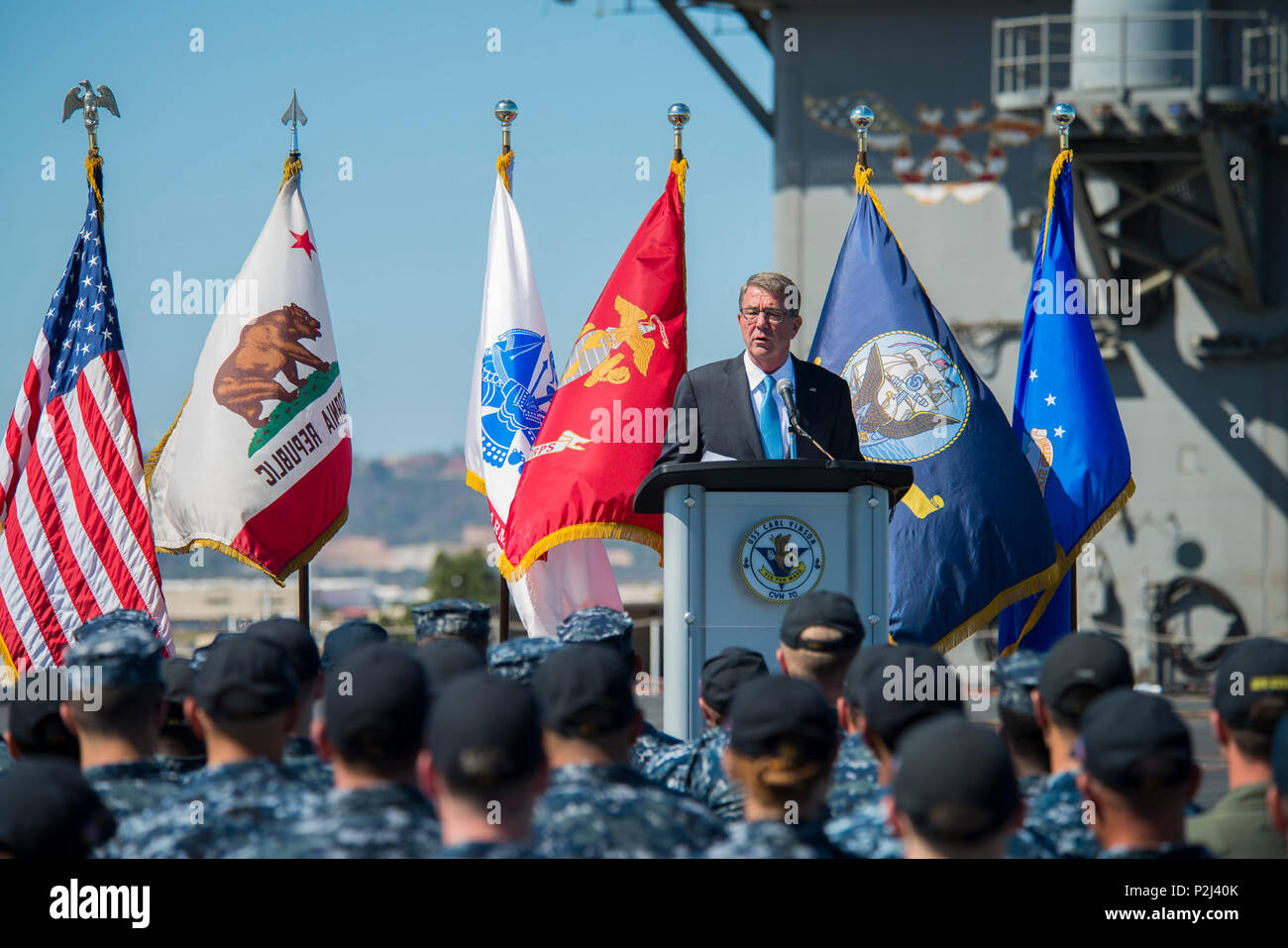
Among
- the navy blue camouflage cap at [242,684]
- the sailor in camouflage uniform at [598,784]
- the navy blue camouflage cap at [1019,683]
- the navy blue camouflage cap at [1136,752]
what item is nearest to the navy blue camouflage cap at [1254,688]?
the navy blue camouflage cap at [1019,683]

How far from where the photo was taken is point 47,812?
11.1ft

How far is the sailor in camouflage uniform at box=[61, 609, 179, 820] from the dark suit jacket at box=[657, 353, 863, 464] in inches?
110

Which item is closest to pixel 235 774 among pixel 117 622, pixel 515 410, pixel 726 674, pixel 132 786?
pixel 132 786

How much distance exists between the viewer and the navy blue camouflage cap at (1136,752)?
3160 millimetres

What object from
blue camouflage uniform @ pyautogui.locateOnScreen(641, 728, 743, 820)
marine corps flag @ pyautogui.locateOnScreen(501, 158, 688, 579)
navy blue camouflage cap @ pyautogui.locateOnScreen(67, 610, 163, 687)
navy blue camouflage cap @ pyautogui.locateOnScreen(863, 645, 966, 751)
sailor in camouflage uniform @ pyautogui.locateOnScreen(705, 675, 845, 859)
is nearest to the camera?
sailor in camouflage uniform @ pyautogui.locateOnScreen(705, 675, 845, 859)

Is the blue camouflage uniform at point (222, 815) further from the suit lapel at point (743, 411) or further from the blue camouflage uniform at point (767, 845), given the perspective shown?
the suit lapel at point (743, 411)

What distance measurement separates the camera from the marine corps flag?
26.8 feet

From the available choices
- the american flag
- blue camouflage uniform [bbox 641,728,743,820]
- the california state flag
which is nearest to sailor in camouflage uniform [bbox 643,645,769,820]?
blue camouflage uniform [bbox 641,728,743,820]

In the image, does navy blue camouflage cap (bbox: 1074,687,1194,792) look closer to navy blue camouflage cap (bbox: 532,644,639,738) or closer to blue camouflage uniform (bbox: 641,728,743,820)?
navy blue camouflage cap (bbox: 532,644,639,738)

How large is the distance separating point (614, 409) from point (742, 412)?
197 centimetres

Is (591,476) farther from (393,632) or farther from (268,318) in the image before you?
(393,632)

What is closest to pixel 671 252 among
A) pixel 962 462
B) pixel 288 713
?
pixel 962 462

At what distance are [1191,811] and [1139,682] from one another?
16798 millimetres
